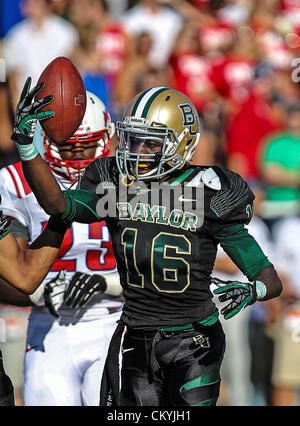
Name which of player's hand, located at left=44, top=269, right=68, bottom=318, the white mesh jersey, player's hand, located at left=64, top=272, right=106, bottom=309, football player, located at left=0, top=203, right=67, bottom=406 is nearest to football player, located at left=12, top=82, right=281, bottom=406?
football player, located at left=0, top=203, right=67, bottom=406

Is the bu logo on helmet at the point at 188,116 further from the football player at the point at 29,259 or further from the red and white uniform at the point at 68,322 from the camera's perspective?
the red and white uniform at the point at 68,322

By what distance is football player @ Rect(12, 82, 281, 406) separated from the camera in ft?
11.3

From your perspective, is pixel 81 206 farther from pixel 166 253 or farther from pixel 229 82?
pixel 229 82

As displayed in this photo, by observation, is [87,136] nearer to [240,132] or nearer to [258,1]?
[240,132]

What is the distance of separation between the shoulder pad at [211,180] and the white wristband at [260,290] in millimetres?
446

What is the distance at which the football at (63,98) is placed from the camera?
3.63 m

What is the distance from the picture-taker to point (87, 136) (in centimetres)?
431

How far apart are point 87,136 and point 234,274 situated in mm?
2524

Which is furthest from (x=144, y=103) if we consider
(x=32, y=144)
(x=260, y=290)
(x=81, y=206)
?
(x=260, y=290)

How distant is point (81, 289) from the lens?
4.08m

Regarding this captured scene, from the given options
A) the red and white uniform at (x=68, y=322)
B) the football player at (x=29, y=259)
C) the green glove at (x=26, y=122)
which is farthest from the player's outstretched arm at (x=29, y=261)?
the red and white uniform at (x=68, y=322)

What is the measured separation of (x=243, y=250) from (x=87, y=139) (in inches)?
49.4

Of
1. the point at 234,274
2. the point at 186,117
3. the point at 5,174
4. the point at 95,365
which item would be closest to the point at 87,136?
the point at 5,174

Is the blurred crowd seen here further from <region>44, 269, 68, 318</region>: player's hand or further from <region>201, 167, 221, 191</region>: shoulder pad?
<region>201, 167, 221, 191</region>: shoulder pad
